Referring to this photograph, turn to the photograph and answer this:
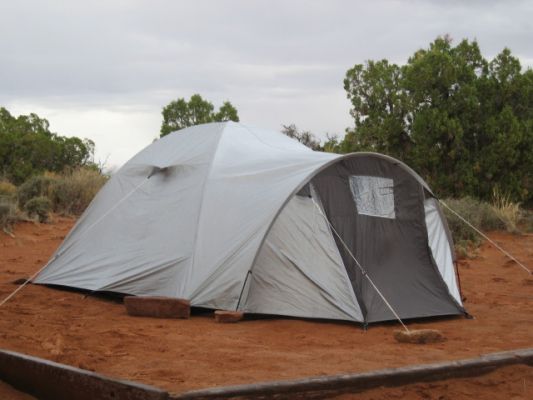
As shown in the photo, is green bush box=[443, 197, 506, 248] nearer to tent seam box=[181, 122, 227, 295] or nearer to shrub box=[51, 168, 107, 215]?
tent seam box=[181, 122, 227, 295]

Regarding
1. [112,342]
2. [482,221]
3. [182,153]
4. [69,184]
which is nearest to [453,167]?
[482,221]

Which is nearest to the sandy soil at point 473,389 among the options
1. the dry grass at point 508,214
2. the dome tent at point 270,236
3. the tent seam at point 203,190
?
the dome tent at point 270,236

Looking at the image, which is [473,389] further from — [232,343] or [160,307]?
[160,307]

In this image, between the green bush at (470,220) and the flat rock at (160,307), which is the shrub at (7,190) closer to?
the green bush at (470,220)

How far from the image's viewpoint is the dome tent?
803cm

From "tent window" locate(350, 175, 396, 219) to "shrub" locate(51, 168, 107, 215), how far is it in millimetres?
10279

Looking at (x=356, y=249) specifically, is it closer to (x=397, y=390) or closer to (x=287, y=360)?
(x=287, y=360)

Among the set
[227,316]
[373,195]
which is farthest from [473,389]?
[373,195]

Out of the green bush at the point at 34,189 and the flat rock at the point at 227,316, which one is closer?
the flat rock at the point at 227,316

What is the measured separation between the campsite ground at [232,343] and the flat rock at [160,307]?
A: 0.47 ft

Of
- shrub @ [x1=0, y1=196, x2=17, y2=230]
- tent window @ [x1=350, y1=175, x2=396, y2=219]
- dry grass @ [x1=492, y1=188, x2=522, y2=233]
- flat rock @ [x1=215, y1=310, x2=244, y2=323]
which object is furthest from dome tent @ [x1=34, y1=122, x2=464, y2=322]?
dry grass @ [x1=492, y1=188, x2=522, y2=233]

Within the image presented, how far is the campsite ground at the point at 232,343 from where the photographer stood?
5.23 m

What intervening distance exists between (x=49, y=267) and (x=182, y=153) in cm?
238

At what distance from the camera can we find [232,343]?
653 centimetres
